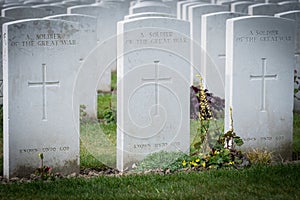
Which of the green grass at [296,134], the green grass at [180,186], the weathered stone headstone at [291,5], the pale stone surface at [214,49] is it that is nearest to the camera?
the green grass at [180,186]

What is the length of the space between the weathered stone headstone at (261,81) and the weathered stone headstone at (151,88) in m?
0.50

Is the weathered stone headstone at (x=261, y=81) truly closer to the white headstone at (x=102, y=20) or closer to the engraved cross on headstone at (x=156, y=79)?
the engraved cross on headstone at (x=156, y=79)

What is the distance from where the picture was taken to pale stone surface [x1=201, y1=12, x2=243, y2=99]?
36.3 feet

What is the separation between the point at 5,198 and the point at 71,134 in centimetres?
124

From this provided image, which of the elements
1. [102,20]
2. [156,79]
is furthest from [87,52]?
[102,20]

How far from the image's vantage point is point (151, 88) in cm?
826

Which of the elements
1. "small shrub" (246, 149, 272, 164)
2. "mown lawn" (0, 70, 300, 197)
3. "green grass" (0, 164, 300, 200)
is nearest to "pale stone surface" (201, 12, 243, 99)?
"small shrub" (246, 149, 272, 164)

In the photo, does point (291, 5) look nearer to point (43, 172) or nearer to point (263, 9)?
point (263, 9)

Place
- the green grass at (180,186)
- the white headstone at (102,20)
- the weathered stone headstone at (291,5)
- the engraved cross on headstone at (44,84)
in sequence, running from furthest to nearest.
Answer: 1. the weathered stone headstone at (291,5)
2. the white headstone at (102,20)
3. the engraved cross on headstone at (44,84)
4. the green grass at (180,186)

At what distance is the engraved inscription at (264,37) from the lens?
8.42 metres

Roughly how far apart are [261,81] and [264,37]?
478 mm

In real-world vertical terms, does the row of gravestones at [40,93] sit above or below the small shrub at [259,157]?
above

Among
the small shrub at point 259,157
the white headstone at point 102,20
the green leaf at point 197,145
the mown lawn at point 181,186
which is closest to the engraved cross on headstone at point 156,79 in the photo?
the green leaf at point 197,145

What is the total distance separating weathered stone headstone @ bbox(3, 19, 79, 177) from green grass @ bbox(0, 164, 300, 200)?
0.50 metres
